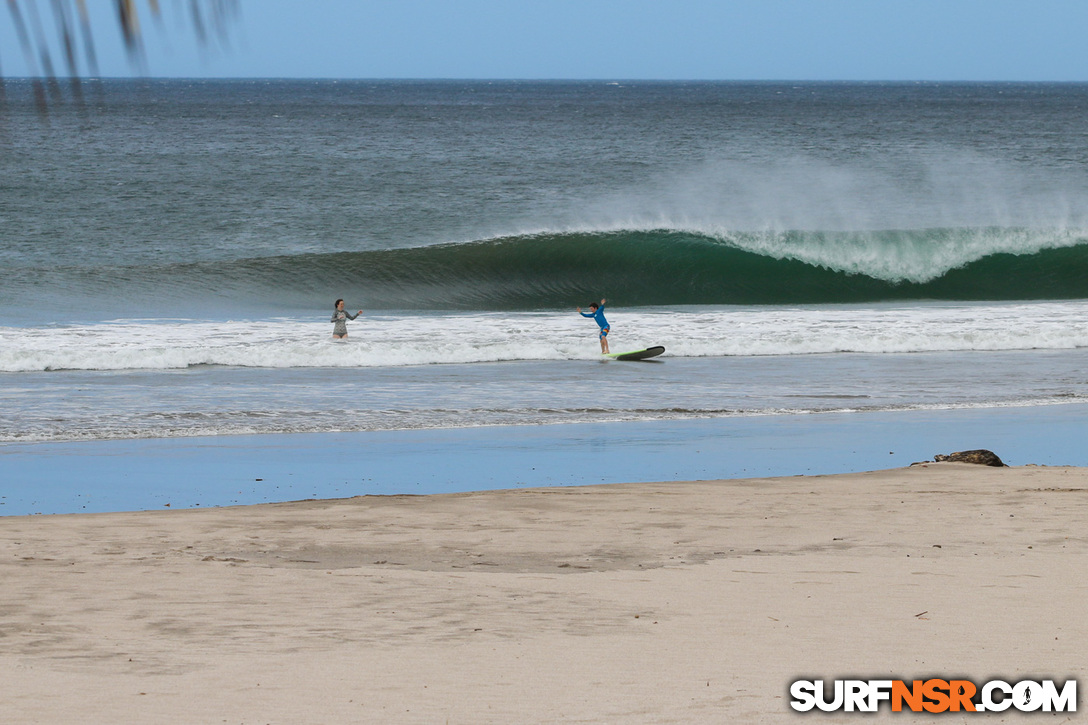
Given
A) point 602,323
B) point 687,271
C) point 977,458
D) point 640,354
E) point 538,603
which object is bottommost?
point 687,271

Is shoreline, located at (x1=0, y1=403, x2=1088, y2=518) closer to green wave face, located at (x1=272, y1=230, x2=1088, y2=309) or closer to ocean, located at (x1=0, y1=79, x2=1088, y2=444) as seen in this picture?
ocean, located at (x1=0, y1=79, x2=1088, y2=444)

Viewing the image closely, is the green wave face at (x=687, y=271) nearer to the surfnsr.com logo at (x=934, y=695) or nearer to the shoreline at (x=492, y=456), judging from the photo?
the shoreline at (x=492, y=456)

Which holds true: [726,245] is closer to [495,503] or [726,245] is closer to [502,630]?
[495,503]

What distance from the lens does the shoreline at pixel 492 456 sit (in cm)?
898

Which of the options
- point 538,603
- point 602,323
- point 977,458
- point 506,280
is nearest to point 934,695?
point 538,603

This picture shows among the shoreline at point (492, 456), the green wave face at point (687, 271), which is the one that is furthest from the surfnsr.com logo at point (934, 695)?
the green wave face at point (687, 271)

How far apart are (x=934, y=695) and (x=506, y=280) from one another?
23709 millimetres

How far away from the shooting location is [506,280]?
2755cm

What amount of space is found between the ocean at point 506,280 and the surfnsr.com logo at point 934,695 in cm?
308

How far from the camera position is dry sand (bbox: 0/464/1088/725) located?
13.8ft

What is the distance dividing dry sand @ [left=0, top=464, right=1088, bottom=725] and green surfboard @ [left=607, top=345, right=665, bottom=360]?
8308 mm

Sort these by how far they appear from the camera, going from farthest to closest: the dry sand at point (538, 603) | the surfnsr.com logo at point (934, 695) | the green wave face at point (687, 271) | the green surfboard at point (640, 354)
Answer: the green wave face at point (687, 271) → the green surfboard at point (640, 354) → the dry sand at point (538, 603) → the surfnsr.com logo at point (934, 695)

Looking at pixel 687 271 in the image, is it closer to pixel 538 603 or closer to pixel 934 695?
pixel 538 603

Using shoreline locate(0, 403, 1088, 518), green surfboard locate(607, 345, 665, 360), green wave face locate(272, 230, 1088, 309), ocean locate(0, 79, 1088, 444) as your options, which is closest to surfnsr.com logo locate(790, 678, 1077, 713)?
ocean locate(0, 79, 1088, 444)
